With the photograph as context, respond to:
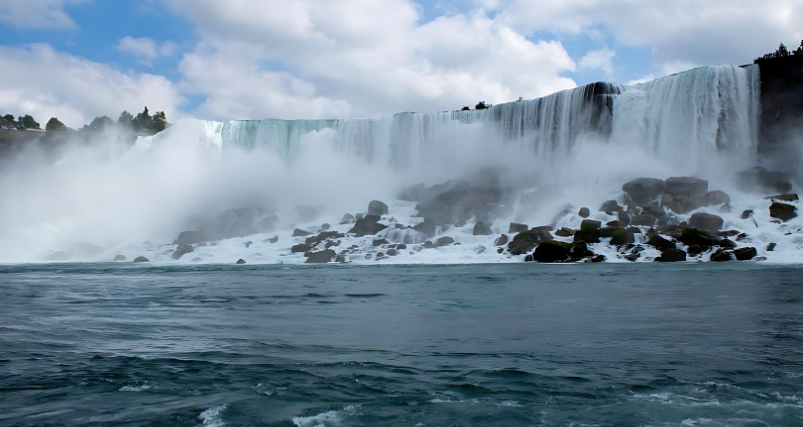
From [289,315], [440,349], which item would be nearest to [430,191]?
[289,315]

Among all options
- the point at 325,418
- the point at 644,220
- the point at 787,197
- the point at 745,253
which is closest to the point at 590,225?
the point at 644,220

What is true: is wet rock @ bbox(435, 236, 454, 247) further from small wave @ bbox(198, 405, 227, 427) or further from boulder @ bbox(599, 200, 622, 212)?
small wave @ bbox(198, 405, 227, 427)

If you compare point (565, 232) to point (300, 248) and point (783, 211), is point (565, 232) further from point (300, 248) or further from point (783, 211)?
point (300, 248)

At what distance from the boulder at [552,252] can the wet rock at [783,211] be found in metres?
8.20

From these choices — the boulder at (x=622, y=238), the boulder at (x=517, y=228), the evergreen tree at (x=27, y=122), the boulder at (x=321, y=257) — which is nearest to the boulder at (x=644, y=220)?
the boulder at (x=622, y=238)

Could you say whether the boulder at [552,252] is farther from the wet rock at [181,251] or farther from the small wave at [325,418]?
the small wave at [325,418]

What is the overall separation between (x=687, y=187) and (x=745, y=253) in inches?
331

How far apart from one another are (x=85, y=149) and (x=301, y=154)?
14906 millimetres

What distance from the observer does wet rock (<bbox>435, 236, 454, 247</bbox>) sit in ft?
82.4

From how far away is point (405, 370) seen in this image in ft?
15.1

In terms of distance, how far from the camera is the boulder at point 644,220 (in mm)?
23672

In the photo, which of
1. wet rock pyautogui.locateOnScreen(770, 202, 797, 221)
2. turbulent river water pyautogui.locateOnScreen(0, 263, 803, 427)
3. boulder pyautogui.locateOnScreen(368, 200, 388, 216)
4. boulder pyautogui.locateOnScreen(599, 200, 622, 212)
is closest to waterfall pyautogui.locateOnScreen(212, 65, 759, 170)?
boulder pyautogui.locateOnScreen(599, 200, 622, 212)

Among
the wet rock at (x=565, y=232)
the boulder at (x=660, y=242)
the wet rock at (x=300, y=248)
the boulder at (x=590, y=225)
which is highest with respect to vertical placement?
the boulder at (x=590, y=225)

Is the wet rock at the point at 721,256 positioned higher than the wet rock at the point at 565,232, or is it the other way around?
the wet rock at the point at 565,232
